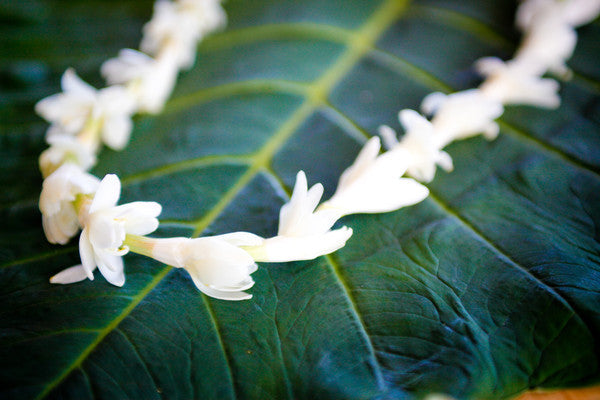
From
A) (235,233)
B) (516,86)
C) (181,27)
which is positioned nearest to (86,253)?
(235,233)

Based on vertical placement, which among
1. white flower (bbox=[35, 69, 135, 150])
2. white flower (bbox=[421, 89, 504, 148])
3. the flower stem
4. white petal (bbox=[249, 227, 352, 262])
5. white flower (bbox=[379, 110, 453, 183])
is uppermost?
white flower (bbox=[35, 69, 135, 150])

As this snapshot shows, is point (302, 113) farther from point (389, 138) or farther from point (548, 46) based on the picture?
point (548, 46)

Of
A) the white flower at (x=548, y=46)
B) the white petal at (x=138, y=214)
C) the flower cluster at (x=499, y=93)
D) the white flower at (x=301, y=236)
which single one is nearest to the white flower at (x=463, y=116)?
the flower cluster at (x=499, y=93)

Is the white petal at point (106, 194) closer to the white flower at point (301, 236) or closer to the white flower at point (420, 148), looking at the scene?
the white flower at point (301, 236)

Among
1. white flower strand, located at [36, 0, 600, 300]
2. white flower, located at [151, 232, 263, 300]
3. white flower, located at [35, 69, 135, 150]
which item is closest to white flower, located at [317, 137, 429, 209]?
white flower strand, located at [36, 0, 600, 300]

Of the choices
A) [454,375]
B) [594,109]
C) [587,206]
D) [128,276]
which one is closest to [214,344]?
[128,276]

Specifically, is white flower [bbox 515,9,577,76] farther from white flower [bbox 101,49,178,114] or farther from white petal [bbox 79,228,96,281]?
white petal [bbox 79,228,96,281]
